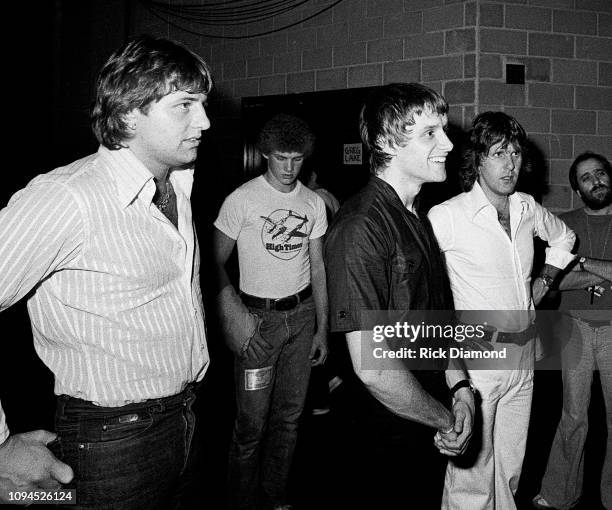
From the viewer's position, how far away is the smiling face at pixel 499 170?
106 inches

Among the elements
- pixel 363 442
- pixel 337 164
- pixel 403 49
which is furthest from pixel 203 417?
pixel 403 49

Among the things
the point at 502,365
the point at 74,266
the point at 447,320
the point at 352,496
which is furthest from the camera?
the point at 352,496

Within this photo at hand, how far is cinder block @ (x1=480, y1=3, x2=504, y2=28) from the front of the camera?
3793mm

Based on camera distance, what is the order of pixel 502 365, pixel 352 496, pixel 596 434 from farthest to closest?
1. pixel 596 434
2. pixel 352 496
3. pixel 502 365

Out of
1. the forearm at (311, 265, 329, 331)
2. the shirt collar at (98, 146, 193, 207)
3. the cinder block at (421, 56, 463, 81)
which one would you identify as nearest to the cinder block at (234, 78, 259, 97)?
the cinder block at (421, 56, 463, 81)

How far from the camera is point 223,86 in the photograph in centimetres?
521

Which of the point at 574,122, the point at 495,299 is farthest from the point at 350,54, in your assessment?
the point at 495,299

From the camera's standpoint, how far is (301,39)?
185 inches

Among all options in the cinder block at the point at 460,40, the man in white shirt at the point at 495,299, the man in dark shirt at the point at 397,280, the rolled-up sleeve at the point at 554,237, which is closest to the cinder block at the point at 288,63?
the cinder block at the point at 460,40

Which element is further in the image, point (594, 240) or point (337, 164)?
point (337, 164)

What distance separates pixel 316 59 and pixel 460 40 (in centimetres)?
121

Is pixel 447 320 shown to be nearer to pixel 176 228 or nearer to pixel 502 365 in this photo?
pixel 502 365

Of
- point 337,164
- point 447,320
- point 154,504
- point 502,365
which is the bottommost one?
point 154,504

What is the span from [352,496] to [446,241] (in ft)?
4.89
